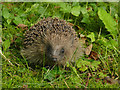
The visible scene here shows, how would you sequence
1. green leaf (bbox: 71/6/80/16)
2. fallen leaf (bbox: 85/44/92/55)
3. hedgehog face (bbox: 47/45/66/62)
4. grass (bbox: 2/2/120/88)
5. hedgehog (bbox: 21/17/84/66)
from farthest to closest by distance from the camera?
1. green leaf (bbox: 71/6/80/16)
2. fallen leaf (bbox: 85/44/92/55)
3. hedgehog (bbox: 21/17/84/66)
4. hedgehog face (bbox: 47/45/66/62)
5. grass (bbox: 2/2/120/88)

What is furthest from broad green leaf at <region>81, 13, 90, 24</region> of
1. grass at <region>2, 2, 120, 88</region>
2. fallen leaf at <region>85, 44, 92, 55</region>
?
fallen leaf at <region>85, 44, 92, 55</region>

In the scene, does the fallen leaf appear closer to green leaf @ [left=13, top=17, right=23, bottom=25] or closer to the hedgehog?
the hedgehog

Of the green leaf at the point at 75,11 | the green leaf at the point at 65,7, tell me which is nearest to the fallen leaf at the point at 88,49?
the green leaf at the point at 75,11

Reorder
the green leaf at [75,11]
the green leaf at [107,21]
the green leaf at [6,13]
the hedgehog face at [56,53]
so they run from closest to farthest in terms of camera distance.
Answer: the hedgehog face at [56,53], the green leaf at [107,21], the green leaf at [6,13], the green leaf at [75,11]

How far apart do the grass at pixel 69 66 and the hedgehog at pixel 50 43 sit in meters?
0.20

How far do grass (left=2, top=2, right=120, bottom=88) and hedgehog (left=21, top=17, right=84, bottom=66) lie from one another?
198mm

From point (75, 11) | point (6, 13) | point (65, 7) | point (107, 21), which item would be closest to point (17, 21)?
point (6, 13)

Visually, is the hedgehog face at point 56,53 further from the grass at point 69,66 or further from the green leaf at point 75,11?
the green leaf at point 75,11

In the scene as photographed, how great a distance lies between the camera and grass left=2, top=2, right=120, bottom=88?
12.5 ft

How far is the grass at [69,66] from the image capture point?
382cm

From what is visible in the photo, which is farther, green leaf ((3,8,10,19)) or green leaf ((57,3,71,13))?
green leaf ((57,3,71,13))

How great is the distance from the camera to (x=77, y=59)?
14.8 ft

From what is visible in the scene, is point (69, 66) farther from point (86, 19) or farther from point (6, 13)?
point (6, 13)

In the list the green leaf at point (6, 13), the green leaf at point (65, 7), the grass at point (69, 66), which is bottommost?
the grass at point (69, 66)
